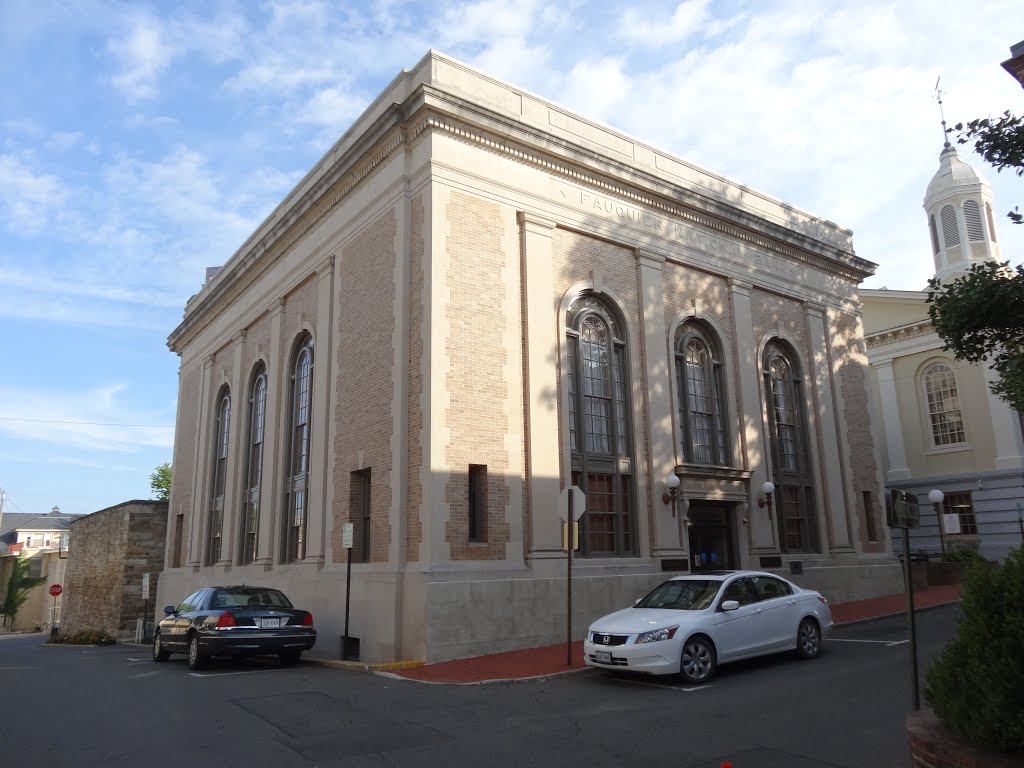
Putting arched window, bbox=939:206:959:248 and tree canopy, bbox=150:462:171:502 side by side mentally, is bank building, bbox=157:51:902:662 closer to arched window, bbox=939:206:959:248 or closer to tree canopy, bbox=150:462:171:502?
arched window, bbox=939:206:959:248

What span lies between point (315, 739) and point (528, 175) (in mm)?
12950

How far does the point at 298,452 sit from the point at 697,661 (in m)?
13.4

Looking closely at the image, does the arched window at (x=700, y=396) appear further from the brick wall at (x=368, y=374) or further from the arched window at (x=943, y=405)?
the arched window at (x=943, y=405)

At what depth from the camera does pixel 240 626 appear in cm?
1316

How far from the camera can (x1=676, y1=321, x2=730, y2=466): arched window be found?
19766 millimetres

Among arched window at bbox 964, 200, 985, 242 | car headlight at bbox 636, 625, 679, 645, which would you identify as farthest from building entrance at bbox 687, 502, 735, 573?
arched window at bbox 964, 200, 985, 242

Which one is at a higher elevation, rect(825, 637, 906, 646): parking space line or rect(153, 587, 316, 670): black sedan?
rect(153, 587, 316, 670): black sedan

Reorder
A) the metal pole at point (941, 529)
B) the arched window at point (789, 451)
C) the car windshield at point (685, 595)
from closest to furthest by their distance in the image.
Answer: the car windshield at point (685, 595) < the arched window at point (789, 451) < the metal pole at point (941, 529)

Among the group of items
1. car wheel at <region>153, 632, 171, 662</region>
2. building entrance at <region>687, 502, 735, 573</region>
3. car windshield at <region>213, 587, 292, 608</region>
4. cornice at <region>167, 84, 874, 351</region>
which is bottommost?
car wheel at <region>153, 632, 171, 662</region>

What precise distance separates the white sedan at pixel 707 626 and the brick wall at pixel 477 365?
380 cm

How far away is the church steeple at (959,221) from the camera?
36125 mm

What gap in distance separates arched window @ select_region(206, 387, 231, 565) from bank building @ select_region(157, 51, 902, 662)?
2.80 feet

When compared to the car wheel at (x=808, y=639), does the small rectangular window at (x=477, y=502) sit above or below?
above

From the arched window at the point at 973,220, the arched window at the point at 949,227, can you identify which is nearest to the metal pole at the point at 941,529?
the arched window at the point at 949,227
